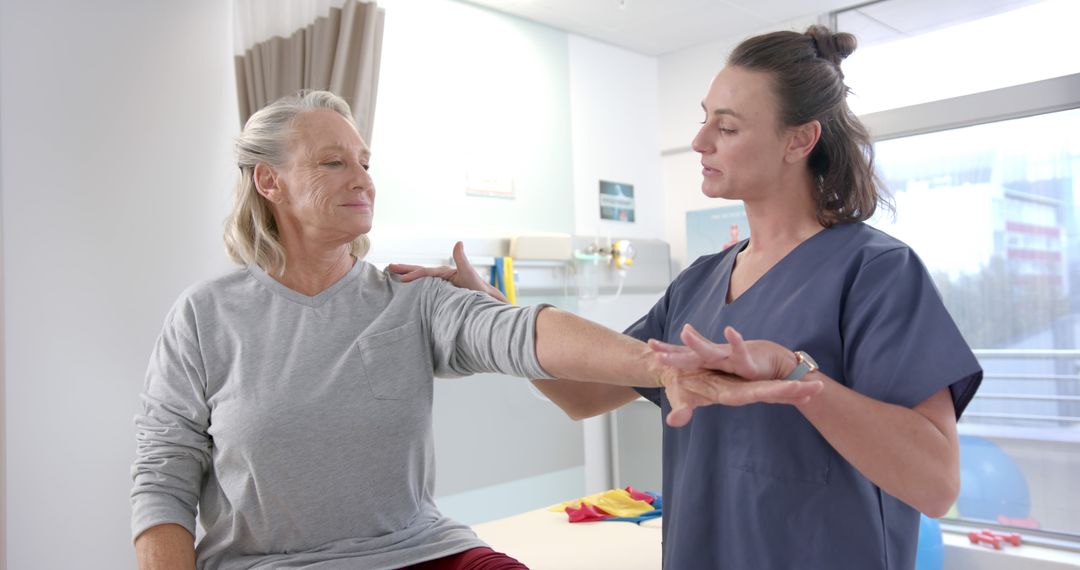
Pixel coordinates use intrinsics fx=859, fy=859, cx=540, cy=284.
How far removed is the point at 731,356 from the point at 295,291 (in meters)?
0.84

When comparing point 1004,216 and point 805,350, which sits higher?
point 1004,216

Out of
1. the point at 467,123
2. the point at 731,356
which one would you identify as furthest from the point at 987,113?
the point at 731,356

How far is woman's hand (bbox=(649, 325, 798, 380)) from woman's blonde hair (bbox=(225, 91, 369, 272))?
2.70 ft

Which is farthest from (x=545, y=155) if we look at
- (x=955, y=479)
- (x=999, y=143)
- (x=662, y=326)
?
(x=955, y=479)

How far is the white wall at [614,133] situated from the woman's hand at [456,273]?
7.83ft

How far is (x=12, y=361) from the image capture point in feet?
7.79

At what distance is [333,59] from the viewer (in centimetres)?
262

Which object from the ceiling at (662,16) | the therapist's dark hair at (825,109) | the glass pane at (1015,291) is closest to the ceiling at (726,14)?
the ceiling at (662,16)

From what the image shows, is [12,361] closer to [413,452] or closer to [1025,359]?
[413,452]

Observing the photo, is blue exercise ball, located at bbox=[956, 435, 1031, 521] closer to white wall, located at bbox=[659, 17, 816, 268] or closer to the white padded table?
the white padded table

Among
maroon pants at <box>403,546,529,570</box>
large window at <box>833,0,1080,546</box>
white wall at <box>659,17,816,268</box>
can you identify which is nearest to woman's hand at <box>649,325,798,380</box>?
maroon pants at <box>403,546,529,570</box>

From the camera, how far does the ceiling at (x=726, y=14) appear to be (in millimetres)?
3520

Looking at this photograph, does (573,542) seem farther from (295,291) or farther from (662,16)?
(662,16)

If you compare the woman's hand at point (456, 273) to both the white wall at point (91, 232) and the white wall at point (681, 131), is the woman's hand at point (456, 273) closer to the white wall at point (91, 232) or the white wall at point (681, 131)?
the white wall at point (91, 232)
